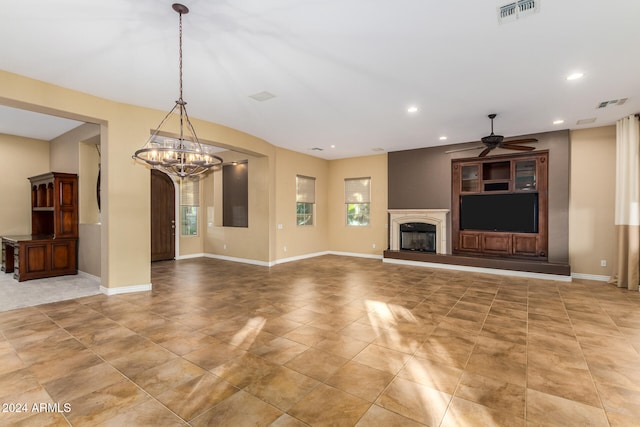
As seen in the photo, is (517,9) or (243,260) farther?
(243,260)

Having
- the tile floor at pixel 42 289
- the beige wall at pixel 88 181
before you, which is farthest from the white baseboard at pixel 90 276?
the beige wall at pixel 88 181

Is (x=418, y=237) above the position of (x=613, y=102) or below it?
below

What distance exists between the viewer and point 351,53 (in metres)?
3.37

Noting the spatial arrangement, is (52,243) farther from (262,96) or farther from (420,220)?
(420,220)

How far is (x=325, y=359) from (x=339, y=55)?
3.23 m

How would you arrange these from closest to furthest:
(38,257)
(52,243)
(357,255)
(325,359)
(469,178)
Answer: (325,359) → (38,257) → (52,243) → (469,178) → (357,255)

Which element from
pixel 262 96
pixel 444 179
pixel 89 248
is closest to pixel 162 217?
pixel 89 248

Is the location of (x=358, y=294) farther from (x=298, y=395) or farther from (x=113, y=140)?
(x=113, y=140)

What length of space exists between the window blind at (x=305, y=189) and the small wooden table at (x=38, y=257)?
17.6 feet

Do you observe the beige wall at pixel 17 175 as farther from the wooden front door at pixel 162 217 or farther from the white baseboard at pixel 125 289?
the white baseboard at pixel 125 289

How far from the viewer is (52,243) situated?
6.04 m

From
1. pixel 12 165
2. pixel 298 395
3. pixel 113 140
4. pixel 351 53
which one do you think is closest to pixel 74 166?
pixel 12 165

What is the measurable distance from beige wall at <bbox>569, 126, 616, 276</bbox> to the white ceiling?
0.84m

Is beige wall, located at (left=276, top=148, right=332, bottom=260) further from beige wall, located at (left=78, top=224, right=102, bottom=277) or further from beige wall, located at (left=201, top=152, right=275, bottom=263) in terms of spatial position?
beige wall, located at (left=78, top=224, right=102, bottom=277)
